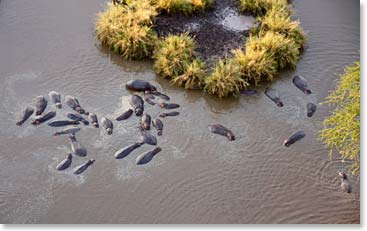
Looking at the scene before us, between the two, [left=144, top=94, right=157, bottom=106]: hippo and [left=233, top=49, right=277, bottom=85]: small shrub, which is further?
[left=233, top=49, right=277, bottom=85]: small shrub

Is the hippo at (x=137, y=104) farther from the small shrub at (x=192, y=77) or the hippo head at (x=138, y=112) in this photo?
the small shrub at (x=192, y=77)

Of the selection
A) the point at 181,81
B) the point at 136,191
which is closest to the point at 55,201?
the point at 136,191

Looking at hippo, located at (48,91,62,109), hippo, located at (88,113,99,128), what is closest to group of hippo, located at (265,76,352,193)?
hippo, located at (88,113,99,128)

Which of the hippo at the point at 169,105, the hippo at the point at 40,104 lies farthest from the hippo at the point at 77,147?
the hippo at the point at 169,105

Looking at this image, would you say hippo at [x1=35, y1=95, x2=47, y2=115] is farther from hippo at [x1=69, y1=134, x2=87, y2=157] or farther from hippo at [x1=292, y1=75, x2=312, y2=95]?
hippo at [x1=292, y1=75, x2=312, y2=95]

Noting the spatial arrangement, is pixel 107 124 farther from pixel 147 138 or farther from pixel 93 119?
pixel 147 138

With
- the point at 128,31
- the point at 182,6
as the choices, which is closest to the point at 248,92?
the point at 128,31
